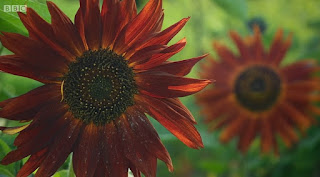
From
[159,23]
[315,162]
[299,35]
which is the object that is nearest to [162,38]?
[159,23]

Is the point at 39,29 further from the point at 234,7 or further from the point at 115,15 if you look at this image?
the point at 234,7

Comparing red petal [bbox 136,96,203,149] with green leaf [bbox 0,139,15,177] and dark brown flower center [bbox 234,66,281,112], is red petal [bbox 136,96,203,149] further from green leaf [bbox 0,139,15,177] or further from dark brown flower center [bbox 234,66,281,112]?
dark brown flower center [bbox 234,66,281,112]

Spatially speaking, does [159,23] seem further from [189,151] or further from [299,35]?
[299,35]

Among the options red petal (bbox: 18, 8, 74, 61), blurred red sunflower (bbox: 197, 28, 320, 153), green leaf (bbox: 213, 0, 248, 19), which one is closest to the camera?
red petal (bbox: 18, 8, 74, 61)

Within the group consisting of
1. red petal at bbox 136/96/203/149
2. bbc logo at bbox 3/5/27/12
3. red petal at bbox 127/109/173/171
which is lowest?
red petal at bbox 127/109/173/171

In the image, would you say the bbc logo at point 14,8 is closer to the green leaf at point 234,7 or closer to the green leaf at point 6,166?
the green leaf at point 6,166

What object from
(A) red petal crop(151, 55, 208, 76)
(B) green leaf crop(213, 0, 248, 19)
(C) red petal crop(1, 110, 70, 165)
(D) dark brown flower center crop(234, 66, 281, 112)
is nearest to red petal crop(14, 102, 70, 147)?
(C) red petal crop(1, 110, 70, 165)
